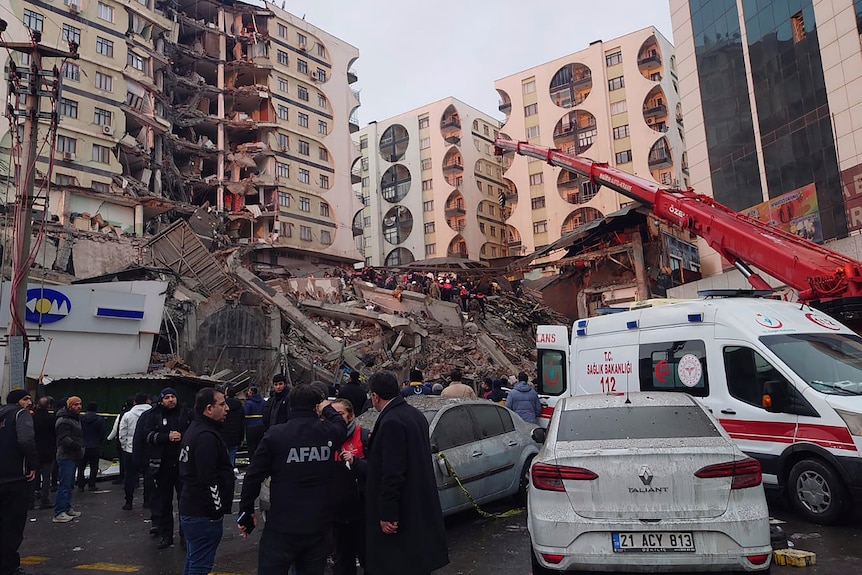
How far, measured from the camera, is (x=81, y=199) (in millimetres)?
36062

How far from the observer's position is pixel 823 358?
Answer: 689 cm

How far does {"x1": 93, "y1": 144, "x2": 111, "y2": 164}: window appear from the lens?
38.0 m

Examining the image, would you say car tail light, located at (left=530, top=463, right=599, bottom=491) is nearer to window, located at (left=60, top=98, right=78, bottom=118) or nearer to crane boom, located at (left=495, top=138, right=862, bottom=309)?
crane boom, located at (left=495, top=138, right=862, bottom=309)

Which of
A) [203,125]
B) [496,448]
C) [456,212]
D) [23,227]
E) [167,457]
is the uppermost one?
[203,125]

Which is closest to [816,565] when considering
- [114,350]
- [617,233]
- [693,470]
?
[693,470]

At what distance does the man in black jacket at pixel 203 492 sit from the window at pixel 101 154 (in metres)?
39.3

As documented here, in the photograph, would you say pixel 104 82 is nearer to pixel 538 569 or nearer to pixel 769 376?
pixel 769 376

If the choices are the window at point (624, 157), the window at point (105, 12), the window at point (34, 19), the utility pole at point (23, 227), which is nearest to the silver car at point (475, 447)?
the utility pole at point (23, 227)

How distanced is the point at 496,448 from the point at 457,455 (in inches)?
30.8

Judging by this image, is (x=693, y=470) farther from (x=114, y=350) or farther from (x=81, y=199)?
(x=81, y=199)

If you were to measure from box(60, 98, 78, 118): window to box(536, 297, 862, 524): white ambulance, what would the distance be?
1525 inches

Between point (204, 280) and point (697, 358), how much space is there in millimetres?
21479

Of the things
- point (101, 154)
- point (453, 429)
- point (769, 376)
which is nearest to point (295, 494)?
point (453, 429)

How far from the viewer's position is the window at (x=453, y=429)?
22.9ft
